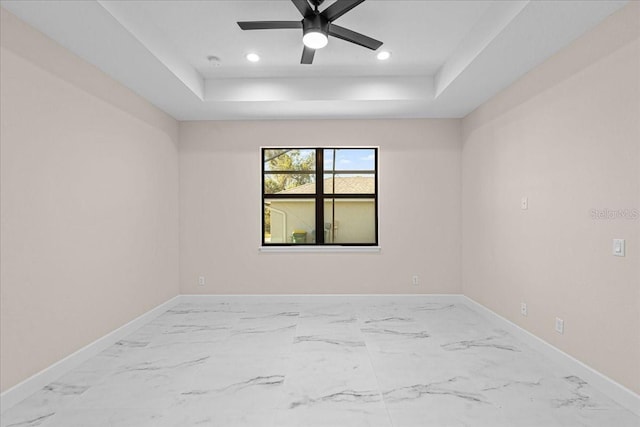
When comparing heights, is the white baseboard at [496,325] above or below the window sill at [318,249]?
below

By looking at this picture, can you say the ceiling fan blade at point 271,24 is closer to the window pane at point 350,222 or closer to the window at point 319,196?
the window at point 319,196

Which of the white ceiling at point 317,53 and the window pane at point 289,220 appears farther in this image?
the window pane at point 289,220

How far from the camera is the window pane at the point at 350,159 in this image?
16.3ft

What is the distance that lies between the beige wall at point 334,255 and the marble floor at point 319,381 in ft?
3.04

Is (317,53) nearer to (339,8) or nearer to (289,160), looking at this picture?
(339,8)

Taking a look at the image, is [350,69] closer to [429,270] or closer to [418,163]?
[418,163]

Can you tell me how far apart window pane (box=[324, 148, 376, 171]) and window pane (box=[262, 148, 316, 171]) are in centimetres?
21

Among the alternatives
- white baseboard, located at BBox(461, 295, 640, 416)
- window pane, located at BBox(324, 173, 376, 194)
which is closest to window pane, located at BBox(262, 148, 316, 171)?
window pane, located at BBox(324, 173, 376, 194)

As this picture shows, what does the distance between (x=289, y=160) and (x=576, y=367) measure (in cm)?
376

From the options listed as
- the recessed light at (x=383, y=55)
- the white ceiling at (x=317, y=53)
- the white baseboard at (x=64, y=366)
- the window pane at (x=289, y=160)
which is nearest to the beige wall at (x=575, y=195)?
the white ceiling at (x=317, y=53)

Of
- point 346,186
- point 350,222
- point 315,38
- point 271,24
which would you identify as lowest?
point 350,222

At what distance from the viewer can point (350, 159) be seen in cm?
504

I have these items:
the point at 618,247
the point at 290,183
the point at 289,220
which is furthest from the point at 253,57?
the point at 618,247

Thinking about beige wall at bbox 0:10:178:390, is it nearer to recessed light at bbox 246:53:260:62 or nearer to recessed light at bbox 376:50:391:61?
recessed light at bbox 246:53:260:62
